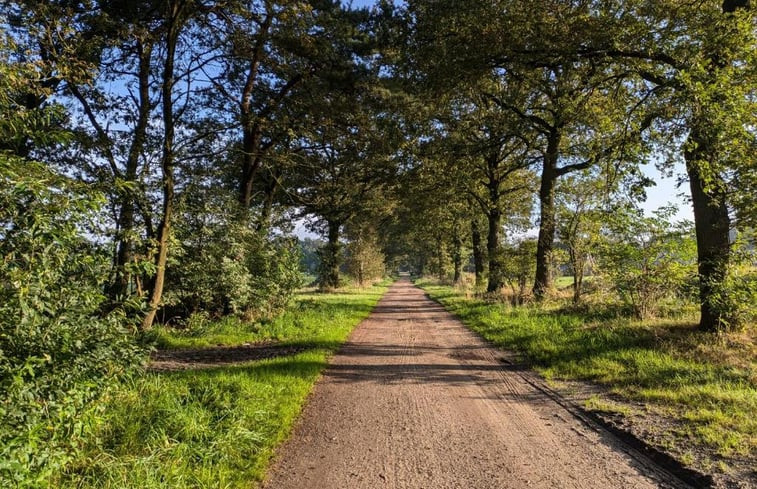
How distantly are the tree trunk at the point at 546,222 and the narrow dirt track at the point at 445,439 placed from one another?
8.99 metres

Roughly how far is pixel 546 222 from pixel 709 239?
6880mm

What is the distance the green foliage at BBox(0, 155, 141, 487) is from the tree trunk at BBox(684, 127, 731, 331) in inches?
363

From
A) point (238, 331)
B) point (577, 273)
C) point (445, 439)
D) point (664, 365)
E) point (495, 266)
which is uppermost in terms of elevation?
point (495, 266)

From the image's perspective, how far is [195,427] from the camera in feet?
13.7

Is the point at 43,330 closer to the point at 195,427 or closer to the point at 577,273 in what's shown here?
the point at 195,427

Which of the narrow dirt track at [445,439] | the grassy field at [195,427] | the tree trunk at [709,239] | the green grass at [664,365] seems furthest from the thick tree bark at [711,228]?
the grassy field at [195,427]

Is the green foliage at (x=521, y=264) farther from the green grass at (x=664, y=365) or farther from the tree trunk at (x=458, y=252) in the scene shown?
the tree trunk at (x=458, y=252)

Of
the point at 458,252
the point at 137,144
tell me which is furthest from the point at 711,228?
the point at 458,252

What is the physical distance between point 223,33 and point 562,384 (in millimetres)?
12055

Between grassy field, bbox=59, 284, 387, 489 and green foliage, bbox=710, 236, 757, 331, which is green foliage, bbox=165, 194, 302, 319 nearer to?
grassy field, bbox=59, 284, 387, 489

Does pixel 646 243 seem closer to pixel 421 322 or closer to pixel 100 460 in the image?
pixel 421 322

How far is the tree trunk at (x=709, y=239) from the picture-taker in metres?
7.47

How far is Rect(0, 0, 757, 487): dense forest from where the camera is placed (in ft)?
9.96

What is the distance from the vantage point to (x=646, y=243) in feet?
32.6
